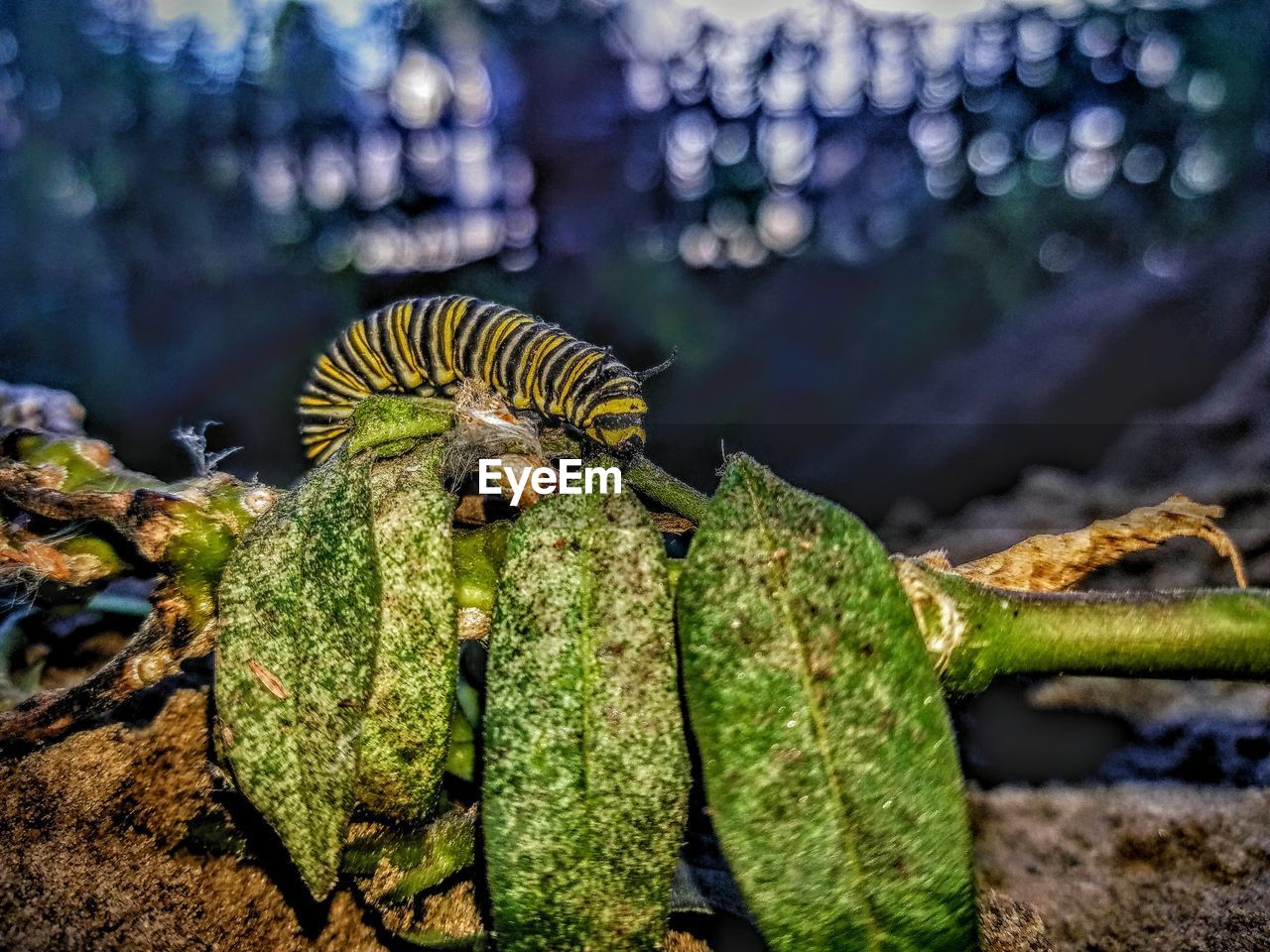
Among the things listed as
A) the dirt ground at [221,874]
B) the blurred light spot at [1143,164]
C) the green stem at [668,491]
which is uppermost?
the blurred light spot at [1143,164]

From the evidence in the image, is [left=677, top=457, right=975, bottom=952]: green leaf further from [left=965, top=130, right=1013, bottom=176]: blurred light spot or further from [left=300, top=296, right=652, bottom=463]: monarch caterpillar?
[left=965, top=130, right=1013, bottom=176]: blurred light spot

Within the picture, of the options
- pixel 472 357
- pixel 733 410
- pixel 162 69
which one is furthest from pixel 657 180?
pixel 472 357

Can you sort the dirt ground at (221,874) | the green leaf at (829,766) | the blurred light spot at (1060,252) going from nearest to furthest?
the green leaf at (829,766) < the dirt ground at (221,874) < the blurred light spot at (1060,252)

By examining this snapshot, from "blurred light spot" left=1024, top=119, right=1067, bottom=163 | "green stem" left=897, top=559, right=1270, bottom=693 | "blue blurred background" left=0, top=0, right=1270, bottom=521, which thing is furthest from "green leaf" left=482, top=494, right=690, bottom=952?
"blurred light spot" left=1024, top=119, right=1067, bottom=163

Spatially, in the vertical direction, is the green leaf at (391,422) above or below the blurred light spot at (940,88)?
below

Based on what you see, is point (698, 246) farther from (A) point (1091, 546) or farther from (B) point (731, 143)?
(A) point (1091, 546)

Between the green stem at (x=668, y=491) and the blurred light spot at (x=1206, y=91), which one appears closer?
the green stem at (x=668, y=491)

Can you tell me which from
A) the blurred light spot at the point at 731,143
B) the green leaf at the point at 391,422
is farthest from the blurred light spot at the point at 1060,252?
the green leaf at the point at 391,422

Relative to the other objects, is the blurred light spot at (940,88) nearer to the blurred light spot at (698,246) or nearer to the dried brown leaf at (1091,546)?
the blurred light spot at (698,246)
